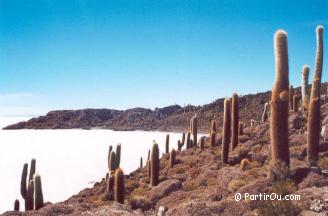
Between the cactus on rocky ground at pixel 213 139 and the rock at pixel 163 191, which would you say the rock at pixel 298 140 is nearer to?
the rock at pixel 163 191

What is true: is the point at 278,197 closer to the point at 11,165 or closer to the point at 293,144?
the point at 293,144

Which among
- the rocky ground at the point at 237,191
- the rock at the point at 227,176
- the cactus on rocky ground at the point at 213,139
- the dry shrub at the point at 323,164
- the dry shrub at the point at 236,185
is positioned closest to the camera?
the rocky ground at the point at 237,191

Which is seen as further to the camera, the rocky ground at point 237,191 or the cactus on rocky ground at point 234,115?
the cactus on rocky ground at point 234,115

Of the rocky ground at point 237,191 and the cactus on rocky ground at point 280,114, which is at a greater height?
the cactus on rocky ground at point 280,114

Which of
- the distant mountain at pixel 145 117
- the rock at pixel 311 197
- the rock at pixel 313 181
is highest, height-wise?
the distant mountain at pixel 145 117

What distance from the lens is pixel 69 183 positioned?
142 feet

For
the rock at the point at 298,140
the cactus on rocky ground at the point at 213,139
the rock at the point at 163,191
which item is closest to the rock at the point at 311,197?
the rock at the point at 163,191

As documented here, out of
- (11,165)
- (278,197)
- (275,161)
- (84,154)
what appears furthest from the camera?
(84,154)

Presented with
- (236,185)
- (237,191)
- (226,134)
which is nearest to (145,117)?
(226,134)

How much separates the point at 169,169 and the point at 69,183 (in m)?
17.0

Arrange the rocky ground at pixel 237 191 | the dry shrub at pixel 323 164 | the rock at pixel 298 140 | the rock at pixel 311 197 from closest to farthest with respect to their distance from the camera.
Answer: the rock at pixel 311 197 < the rocky ground at pixel 237 191 < the dry shrub at pixel 323 164 < the rock at pixel 298 140

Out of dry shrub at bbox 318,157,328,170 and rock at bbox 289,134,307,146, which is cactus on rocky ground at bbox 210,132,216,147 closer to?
rock at bbox 289,134,307,146

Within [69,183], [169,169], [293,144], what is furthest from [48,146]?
[293,144]

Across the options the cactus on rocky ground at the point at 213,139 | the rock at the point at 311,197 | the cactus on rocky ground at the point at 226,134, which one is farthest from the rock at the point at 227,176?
the cactus on rocky ground at the point at 213,139
